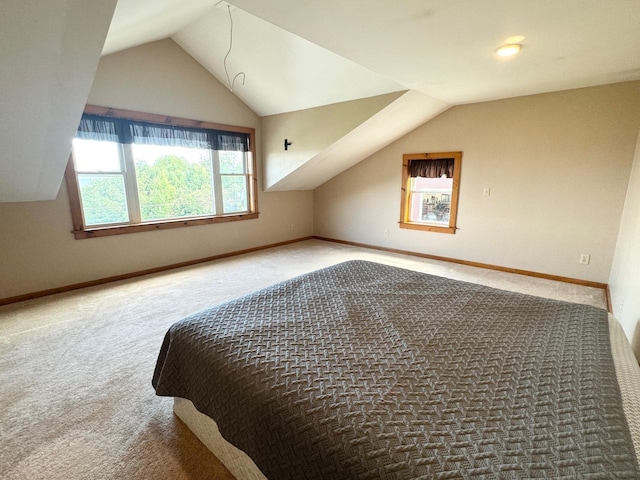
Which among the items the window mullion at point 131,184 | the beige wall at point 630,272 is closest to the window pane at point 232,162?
the window mullion at point 131,184

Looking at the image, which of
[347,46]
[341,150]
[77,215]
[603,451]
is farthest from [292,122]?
[603,451]

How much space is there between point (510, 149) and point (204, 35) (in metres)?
4.02

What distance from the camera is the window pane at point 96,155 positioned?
3.38 meters

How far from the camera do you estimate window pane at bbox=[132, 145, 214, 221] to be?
3934 millimetres

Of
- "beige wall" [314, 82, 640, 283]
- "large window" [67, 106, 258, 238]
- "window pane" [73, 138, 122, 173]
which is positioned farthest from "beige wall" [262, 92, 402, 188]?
"window pane" [73, 138, 122, 173]

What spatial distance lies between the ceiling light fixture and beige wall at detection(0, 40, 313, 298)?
3.62 meters

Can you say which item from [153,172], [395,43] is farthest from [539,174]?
[153,172]

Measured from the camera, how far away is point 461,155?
4.27 m

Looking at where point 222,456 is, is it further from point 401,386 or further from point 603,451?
point 603,451

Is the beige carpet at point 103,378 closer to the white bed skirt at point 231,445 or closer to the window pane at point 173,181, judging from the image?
the white bed skirt at point 231,445

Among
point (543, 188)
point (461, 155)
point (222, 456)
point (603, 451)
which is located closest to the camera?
point (603, 451)

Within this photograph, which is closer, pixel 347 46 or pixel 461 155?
pixel 347 46

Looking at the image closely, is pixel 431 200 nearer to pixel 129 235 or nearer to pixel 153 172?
pixel 153 172

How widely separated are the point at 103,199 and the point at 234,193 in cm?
182
